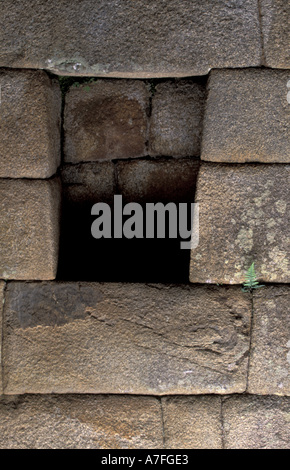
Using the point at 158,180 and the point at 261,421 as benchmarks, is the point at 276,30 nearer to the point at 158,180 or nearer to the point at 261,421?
the point at 158,180

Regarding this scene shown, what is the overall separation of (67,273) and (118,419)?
1051 millimetres

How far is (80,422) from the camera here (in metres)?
2.35

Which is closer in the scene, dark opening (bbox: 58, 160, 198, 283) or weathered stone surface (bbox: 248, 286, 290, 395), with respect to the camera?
weathered stone surface (bbox: 248, 286, 290, 395)

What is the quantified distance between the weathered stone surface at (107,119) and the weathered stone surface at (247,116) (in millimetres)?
557

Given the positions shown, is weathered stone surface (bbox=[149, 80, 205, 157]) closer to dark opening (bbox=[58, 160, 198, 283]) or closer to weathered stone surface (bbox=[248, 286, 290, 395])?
dark opening (bbox=[58, 160, 198, 283])

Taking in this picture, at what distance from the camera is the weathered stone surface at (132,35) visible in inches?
82.0

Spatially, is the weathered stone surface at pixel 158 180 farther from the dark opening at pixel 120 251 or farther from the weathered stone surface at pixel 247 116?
the weathered stone surface at pixel 247 116

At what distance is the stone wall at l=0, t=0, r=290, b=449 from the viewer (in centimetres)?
211

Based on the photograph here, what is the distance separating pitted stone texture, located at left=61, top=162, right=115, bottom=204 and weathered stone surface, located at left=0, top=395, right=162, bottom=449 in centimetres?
140

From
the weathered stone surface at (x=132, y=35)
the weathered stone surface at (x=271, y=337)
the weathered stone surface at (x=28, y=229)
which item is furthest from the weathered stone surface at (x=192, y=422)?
the weathered stone surface at (x=132, y=35)

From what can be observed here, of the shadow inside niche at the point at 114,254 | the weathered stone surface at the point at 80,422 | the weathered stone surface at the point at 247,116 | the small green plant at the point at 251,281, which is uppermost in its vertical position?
the weathered stone surface at the point at 247,116

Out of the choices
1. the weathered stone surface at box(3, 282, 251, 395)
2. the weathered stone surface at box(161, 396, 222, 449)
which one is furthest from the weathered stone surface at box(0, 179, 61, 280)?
the weathered stone surface at box(161, 396, 222, 449)

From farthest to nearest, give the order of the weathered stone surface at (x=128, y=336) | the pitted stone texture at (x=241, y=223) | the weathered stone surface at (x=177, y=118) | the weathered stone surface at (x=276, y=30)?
the weathered stone surface at (x=177, y=118), the weathered stone surface at (x=128, y=336), the pitted stone texture at (x=241, y=223), the weathered stone surface at (x=276, y=30)
